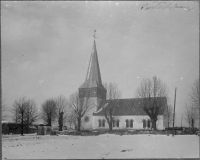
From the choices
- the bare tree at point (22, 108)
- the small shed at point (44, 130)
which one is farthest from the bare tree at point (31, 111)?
the small shed at point (44, 130)

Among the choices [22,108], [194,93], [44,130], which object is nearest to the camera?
[194,93]

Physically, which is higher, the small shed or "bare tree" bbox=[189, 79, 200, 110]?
"bare tree" bbox=[189, 79, 200, 110]

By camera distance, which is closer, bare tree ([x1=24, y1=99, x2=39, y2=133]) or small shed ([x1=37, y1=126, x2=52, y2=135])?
bare tree ([x1=24, y1=99, x2=39, y2=133])

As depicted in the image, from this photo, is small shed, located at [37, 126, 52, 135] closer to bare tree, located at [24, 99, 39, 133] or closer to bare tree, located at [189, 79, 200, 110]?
bare tree, located at [24, 99, 39, 133]

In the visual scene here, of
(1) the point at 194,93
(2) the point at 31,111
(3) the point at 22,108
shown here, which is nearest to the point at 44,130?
(2) the point at 31,111

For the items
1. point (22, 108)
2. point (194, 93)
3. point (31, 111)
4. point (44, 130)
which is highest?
point (194, 93)

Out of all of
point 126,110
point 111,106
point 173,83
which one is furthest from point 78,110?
point 173,83

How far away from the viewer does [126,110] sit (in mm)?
43344

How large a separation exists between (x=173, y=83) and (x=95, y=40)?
546cm

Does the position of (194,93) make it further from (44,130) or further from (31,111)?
(44,130)

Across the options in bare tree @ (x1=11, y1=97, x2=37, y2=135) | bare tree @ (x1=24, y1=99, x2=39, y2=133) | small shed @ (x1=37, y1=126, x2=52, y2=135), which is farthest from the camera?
small shed @ (x1=37, y1=126, x2=52, y2=135)

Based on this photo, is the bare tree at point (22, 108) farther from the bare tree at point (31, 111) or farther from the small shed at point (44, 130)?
the small shed at point (44, 130)

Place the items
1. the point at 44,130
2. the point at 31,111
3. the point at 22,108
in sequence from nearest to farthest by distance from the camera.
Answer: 1. the point at 22,108
2. the point at 31,111
3. the point at 44,130

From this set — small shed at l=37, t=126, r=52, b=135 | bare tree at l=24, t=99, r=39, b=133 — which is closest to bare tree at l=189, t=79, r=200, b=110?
bare tree at l=24, t=99, r=39, b=133
